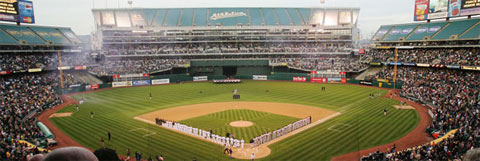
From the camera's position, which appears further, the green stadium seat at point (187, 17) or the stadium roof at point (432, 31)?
the green stadium seat at point (187, 17)

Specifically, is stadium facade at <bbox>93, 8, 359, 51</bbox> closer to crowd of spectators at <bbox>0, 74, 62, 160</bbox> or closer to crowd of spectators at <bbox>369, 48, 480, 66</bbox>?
crowd of spectators at <bbox>369, 48, 480, 66</bbox>

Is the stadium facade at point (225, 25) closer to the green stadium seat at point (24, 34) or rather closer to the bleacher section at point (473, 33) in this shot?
the green stadium seat at point (24, 34)

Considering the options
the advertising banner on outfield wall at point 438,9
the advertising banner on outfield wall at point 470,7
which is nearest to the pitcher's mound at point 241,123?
the advertising banner on outfield wall at point 470,7

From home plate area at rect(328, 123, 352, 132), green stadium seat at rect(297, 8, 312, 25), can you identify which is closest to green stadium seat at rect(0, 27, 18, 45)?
home plate area at rect(328, 123, 352, 132)

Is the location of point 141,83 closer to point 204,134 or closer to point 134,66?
point 134,66

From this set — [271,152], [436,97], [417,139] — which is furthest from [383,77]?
[271,152]

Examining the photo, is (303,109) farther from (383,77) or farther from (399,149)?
(383,77)

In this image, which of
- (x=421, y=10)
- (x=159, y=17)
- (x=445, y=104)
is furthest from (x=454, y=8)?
(x=159, y=17)
